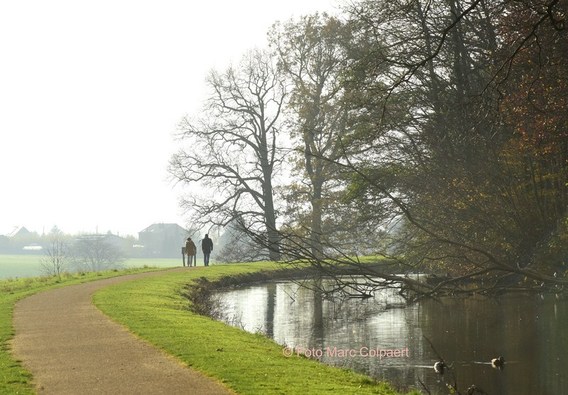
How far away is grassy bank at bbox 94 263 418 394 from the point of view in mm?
12453

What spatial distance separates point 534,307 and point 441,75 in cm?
1107

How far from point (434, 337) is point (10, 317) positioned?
10.1m

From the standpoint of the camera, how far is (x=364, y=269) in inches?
766

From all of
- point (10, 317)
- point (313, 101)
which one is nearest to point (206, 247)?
point (313, 101)

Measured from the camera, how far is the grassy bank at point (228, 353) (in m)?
12.5

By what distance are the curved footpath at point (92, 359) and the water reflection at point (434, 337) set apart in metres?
3.57

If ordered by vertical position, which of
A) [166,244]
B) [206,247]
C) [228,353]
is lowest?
[228,353]

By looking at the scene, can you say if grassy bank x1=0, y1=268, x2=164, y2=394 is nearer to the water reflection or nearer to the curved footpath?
the curved footpath

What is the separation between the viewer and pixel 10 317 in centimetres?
2084

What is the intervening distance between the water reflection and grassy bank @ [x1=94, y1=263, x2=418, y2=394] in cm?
121

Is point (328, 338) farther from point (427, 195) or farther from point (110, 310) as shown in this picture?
point (427, 195)
